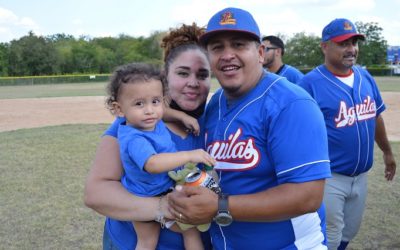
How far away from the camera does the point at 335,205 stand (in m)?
4.00

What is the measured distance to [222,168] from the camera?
2152 millimetres

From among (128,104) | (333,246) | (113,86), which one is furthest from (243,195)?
(333,246)

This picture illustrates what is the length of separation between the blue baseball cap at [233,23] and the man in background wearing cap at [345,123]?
2173 mm

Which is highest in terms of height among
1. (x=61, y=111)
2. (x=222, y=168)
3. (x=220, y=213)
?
(x=222, y=168)

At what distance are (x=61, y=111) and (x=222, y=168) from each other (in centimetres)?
1939

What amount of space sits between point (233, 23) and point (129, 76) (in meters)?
0.61

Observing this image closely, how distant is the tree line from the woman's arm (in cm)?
5868

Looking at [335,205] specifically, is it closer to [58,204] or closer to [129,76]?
[129,76]

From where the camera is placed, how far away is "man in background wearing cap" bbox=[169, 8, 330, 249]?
1841mm

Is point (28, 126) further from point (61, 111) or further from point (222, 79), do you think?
point (222, 79)

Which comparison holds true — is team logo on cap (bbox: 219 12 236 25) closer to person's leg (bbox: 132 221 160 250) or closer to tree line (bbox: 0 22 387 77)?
person's leg (bbox: 132 221 160 250)

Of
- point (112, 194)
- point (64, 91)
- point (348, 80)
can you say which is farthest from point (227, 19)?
point (64, 91)

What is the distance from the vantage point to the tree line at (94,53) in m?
69.4

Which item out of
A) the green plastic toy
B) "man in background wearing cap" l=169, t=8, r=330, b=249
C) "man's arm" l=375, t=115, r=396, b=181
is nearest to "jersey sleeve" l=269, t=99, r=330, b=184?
"man in background wearing cap" l=169, t=8, r=330, b=249
